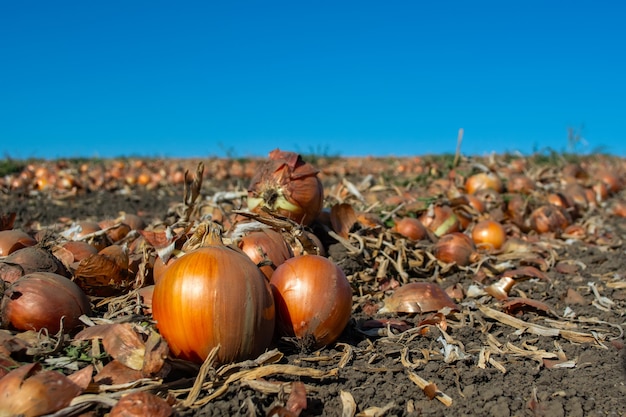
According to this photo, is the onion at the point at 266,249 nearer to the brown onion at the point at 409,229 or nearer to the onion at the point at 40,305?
the onion at the point at 40,305

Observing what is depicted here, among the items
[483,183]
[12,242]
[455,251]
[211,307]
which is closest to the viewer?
[211,307]

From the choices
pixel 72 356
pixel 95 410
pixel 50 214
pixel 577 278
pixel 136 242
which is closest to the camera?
pixel 95 410

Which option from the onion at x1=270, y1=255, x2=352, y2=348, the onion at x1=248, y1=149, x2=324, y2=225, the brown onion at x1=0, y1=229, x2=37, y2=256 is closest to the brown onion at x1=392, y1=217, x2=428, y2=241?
the onion at x1=248, y1=149, x2=324, y2=225

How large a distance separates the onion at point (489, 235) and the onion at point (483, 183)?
1320mm

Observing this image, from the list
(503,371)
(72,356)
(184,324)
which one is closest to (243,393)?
(184,324)

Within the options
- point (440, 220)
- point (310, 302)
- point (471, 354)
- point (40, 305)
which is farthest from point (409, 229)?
point (40, 305)

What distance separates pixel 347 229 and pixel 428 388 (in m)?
1.73

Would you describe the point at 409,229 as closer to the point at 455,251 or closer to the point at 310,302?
the point at 455,251

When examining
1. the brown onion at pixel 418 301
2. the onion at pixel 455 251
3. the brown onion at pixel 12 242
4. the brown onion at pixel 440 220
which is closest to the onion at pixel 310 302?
the brown onion at pixel 418 301

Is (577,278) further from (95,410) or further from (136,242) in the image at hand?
(95,410)

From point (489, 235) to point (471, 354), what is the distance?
7.50ft

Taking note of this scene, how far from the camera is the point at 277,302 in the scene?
2.11 metres

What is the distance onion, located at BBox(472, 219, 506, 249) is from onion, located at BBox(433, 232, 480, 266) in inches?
19.2

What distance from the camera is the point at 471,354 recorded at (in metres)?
2.31
